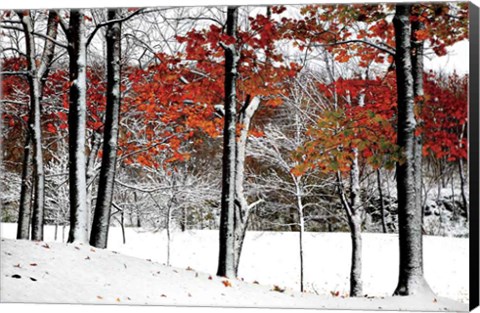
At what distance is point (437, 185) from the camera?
7.29m

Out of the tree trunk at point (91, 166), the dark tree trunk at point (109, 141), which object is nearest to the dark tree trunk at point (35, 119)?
the tree trunk at point (91, 166)

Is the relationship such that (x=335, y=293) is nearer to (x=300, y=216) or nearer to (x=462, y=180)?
(x=300, y=216)

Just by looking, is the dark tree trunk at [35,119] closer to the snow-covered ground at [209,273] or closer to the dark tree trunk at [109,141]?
the snow-covered ground at [209,273]

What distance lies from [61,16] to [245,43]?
6.83 ft

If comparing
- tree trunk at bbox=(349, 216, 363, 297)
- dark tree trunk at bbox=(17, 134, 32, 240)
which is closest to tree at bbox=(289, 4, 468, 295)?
tree trunk at bbox=(349, 216, 363, 297)

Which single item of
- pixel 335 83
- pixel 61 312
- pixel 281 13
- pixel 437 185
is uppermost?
pixel 281 13

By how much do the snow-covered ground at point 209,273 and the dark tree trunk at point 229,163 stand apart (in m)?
0.12

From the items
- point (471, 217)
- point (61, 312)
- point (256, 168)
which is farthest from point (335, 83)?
point (61, 312)

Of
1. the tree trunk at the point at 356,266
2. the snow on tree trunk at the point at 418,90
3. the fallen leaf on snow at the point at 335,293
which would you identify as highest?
the snow on tree trunk at the point at 418,90

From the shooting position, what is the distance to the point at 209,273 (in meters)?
7.77

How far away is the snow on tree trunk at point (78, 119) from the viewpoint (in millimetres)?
8109

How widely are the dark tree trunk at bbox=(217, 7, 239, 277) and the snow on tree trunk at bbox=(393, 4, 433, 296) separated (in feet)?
5.56

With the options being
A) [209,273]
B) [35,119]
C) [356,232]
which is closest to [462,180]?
[356,232]

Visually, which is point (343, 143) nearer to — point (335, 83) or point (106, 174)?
point (335, 83)
